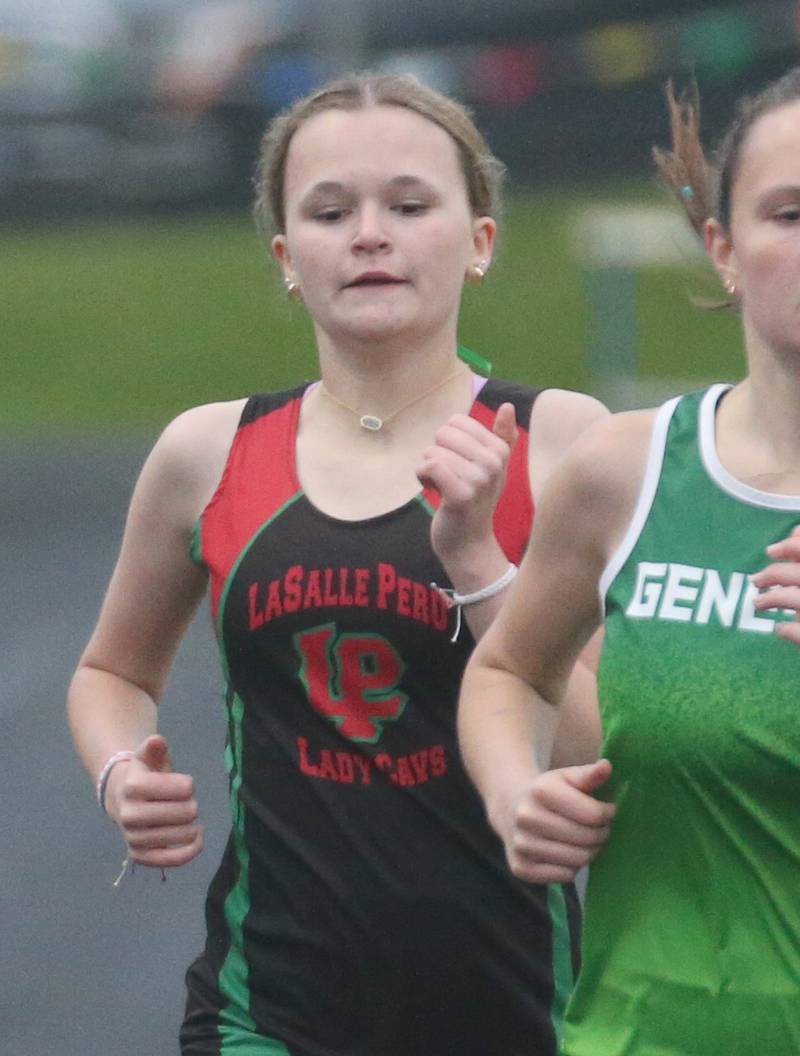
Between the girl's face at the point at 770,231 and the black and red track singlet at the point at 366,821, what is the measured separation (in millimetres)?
822

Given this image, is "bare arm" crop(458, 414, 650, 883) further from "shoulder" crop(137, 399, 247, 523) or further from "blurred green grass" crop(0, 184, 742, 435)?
"blurred green grass" crop(0, 184, 742, 435)

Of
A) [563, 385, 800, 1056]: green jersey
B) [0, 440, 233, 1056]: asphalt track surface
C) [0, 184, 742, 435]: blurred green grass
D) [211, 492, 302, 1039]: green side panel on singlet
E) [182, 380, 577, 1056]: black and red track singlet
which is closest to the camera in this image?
[563, 385, 800, 1056]: green jersey

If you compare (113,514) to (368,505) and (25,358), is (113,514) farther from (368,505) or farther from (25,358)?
(368,505)

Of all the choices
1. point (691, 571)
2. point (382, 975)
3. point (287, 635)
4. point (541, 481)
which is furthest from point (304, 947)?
point (691, 571)

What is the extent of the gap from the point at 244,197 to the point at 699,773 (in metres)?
18.0

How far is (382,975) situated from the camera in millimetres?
3324

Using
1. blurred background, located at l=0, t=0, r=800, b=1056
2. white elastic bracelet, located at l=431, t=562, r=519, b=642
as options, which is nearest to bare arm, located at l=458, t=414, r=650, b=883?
white elastic bracelet, located at l=431, t=562, r=519, b=642

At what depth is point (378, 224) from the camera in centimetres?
338

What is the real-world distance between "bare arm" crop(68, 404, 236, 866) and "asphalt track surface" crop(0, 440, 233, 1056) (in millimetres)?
2295

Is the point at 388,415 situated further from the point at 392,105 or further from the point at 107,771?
the point at 107,771

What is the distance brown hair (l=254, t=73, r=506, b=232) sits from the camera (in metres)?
3.56

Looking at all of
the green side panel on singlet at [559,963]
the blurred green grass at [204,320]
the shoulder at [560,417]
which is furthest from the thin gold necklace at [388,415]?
the blurred green grass at [204,320]

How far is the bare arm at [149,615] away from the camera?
3482 millimetres

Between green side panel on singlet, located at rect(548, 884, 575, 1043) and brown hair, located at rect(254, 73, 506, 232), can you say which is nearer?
green side panel on singlet, located at rect(548, 884, 575, 1043)
